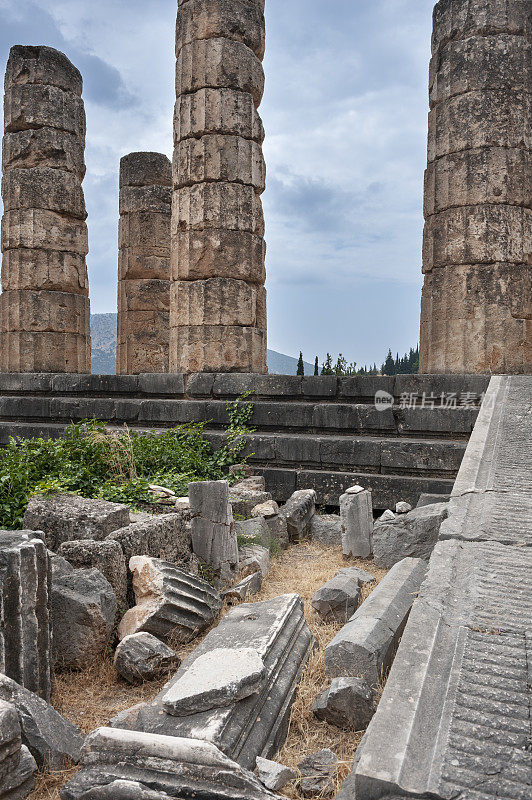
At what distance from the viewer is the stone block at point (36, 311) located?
12.5m

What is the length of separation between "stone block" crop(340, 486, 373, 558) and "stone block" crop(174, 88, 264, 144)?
21.4 ft

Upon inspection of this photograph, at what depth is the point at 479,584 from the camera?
9.09 feet

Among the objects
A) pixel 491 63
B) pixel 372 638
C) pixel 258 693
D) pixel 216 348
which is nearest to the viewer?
pixel 258 693

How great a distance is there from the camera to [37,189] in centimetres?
1255

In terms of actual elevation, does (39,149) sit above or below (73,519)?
above

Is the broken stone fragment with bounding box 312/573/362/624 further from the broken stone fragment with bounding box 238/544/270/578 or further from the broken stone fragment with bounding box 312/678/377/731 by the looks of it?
the broken stone fragment with bounding box 312/678/377/731

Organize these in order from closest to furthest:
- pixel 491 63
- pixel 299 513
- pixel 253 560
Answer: pixel 253 560 < pixel 299 513 < pixel 491 63

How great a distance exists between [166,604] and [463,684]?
2.16m

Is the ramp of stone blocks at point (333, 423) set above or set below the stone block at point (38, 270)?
below

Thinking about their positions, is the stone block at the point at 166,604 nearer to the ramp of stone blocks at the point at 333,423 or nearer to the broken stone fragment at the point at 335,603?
the broken stone fragment at the point at 335,603

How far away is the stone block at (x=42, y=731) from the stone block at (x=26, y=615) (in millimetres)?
384

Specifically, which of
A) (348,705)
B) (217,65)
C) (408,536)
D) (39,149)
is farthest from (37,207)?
(348,705)

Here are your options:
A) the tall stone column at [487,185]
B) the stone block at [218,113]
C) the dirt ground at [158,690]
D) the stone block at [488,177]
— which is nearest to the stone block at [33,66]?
the stone block at [218,113]

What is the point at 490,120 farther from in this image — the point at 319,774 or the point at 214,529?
the point at 319,774
